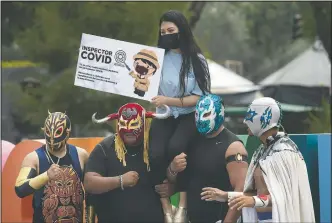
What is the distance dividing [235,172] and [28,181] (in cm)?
164

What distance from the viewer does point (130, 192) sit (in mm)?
6066

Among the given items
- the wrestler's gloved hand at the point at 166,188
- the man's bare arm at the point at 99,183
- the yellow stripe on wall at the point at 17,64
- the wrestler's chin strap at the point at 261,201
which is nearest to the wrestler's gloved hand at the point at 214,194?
the wrestler's chin strap at the point at 261,201

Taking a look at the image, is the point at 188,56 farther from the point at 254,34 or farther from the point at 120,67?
the point at 254,34

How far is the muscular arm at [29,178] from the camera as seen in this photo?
607 centimetres

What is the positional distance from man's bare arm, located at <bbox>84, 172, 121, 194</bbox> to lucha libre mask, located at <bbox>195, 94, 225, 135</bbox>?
79 centimetres

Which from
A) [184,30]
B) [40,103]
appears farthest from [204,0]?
[184,30]

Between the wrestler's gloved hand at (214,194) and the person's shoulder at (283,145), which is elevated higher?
the person's shoulder at (283,145)

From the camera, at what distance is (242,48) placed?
39.0 meters

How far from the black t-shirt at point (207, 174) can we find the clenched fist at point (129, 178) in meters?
0.40

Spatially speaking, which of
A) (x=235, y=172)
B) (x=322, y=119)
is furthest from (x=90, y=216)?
(x=322, y=119)

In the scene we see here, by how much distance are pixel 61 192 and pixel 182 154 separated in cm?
107

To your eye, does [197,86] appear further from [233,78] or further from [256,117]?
[233,78]

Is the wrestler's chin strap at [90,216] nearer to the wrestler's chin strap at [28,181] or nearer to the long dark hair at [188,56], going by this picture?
the wrestler's chin strap at [28,181]

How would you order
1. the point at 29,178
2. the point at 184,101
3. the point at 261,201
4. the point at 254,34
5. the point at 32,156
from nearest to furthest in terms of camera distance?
the point at 261,201, the point at 184,101, the point at 29,178, the point at 32,156, the point at 254,34
